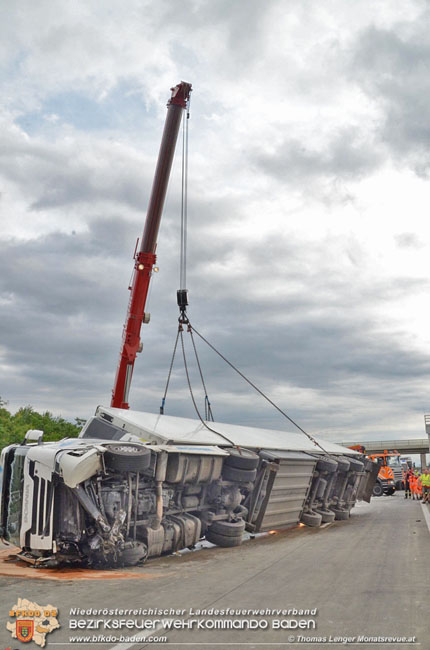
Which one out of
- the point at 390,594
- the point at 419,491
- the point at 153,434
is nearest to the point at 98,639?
the point at 390,594

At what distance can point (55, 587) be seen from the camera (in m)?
6.41

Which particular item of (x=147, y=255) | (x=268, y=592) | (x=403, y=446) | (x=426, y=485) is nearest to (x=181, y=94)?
(x=147, y=255)

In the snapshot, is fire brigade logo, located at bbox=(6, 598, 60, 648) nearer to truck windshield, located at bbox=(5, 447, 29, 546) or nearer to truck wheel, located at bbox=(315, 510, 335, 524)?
truck windshield, located at bbox=(5, 447, 29, 546)

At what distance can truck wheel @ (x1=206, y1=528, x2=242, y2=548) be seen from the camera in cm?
1008

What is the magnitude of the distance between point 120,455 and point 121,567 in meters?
1.58

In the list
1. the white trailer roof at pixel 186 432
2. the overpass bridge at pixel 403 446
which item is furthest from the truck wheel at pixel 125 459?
the overpass bridge at pixel 403 446

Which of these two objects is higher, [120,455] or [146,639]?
[120,455]

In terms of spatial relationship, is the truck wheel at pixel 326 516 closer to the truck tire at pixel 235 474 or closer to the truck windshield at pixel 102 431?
the truck tire at pixel 235 474

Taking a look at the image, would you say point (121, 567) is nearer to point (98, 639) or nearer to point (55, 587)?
point (55, 587)

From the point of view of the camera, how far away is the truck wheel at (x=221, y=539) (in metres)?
10.1

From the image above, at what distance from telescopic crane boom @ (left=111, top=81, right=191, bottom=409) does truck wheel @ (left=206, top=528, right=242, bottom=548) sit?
6.82 metres

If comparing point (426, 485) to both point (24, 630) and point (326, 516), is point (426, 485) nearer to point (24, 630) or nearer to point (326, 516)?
point (326, 516)

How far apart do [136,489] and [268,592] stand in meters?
2.67

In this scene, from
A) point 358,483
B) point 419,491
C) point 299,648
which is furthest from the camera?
point 419,491
